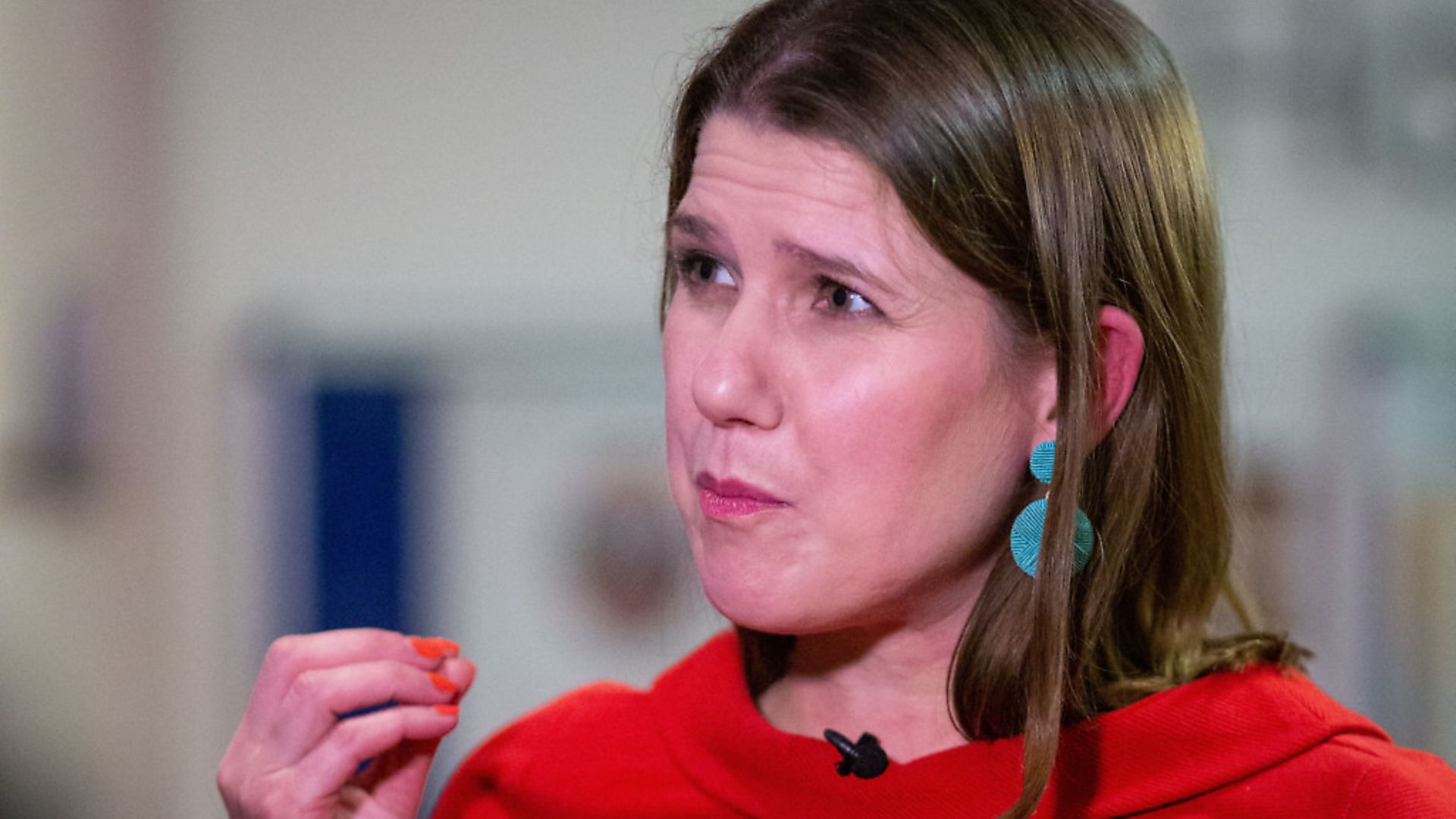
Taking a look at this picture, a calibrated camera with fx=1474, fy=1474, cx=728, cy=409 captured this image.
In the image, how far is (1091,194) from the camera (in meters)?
1.19

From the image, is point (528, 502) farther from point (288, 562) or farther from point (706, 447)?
point (706, 447)

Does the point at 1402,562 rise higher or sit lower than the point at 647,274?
lower

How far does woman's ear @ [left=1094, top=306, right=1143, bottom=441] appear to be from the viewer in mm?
1241

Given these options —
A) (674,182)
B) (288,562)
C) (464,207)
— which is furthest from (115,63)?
(674,182)

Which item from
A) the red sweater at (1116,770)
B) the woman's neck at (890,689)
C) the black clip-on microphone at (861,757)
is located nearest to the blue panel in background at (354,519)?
the red sweater at (1116,770)

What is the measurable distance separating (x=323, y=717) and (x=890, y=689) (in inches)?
19.5

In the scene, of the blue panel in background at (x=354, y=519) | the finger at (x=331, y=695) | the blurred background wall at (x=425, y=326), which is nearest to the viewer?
the finger at (x=331, y=695)

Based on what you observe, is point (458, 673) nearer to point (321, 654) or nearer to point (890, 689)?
point (321, 654)

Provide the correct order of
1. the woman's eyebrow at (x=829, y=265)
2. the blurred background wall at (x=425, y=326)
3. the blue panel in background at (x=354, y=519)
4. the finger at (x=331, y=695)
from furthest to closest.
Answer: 1. the blue panel in background at (x=354, y=519)
2. the blurred background wall at (x=425, y=326)
3. the finger at (x=331, y=695)
4. the woman's eyebrow at (x=829, y=265)

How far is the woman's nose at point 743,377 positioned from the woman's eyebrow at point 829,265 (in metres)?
0.05

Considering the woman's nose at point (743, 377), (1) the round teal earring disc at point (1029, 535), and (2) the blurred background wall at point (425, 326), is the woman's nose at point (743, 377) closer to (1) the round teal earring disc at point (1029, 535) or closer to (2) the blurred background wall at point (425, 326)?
(1) the round teal earring disc at point (1029, 535)

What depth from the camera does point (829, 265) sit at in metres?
1.14

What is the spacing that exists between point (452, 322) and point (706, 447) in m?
1.97

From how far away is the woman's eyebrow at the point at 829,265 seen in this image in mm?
1135
